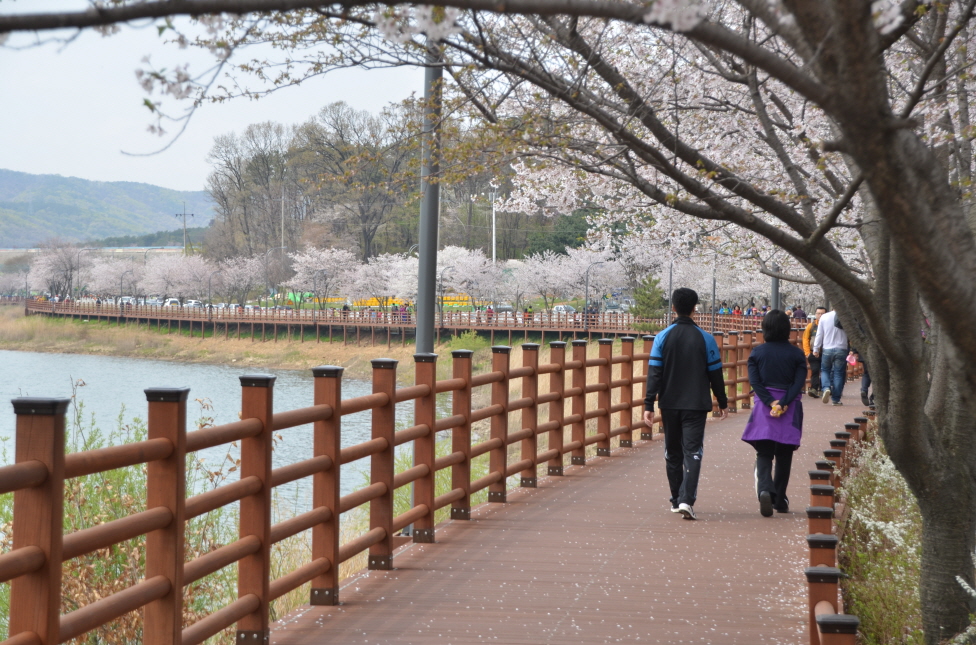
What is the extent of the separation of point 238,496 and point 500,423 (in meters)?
4.29

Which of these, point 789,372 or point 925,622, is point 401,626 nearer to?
point 925,622

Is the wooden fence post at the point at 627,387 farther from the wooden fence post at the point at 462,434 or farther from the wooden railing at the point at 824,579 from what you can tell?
the wooden railing at the point at 824,579

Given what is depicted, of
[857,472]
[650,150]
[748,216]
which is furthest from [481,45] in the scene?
[857,472]

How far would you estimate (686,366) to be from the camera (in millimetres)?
7727

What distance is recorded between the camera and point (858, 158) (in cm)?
232

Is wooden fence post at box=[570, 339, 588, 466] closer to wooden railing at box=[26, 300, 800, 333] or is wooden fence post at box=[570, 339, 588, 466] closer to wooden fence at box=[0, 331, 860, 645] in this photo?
wooden fence at box=[0, 331, 860, 645]

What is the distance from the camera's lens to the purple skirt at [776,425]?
7.87m

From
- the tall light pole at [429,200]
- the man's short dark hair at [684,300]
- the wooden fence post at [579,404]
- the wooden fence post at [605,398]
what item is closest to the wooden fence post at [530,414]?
the wooden fence post at [579,404]

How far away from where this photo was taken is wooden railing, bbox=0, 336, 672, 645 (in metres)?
3.01

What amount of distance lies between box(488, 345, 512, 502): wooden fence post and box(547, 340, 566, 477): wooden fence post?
4.59 feet

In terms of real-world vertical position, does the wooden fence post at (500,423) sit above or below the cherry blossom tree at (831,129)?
below

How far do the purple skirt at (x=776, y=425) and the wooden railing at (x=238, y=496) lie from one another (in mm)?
2187

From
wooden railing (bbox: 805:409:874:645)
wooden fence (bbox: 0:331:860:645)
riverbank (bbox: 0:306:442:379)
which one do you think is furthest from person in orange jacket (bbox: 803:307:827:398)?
riverbank (bbox: 0:306:442:379)

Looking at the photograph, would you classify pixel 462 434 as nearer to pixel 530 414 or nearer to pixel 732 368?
pixel 530 414
